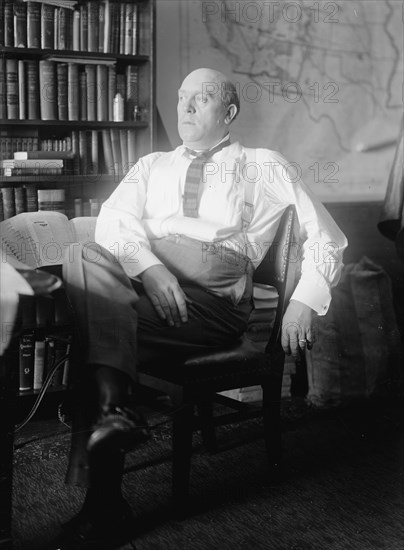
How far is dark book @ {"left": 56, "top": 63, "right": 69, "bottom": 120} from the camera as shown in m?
1.74

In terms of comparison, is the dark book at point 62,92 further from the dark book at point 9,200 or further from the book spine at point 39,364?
the book spine at point 39,364

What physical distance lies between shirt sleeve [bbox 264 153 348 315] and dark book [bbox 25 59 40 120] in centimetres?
70

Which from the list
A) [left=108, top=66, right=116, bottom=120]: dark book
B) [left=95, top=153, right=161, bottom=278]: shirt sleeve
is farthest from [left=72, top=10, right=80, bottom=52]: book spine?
[left=95, top=153, right=161, bottom=278]: shirt sleeve

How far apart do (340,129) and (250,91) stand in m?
0.30

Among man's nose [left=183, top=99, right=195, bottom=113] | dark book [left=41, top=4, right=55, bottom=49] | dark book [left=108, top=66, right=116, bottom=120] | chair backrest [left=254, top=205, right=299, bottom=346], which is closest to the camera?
man's nose [left=183, top=99, right=195, bottom=113]

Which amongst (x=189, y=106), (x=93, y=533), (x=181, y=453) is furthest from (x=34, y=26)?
(x=93, y=533)

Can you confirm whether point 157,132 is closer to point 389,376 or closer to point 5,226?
point 5,226

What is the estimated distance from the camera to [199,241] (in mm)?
1278

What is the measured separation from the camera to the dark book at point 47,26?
5.58 feet

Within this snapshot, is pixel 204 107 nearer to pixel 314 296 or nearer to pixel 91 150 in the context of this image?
pixel 314 296

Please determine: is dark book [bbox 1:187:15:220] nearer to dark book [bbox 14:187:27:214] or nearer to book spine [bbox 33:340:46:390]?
dark book [bbox 14:187:27:214]

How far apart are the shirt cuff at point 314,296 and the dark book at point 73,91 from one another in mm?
816

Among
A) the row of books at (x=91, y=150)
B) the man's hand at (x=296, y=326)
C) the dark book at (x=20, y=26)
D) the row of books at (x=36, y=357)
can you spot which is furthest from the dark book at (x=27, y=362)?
the dark book at (x=20, y=26)

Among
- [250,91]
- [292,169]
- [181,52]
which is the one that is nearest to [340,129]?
[250,91]
